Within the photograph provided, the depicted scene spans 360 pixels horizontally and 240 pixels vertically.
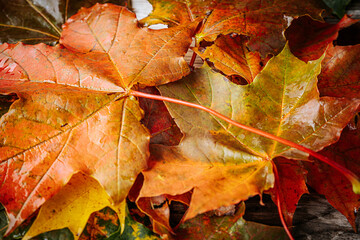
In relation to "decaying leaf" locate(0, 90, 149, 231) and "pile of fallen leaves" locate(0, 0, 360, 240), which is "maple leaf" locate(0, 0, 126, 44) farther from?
"decaying leaf" locate(0, 90, 149, 231)

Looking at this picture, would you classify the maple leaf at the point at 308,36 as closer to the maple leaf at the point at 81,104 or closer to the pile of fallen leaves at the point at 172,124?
the pile of fallen leaves at the point at 172,124

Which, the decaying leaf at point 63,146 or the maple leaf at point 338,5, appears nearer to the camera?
the decaying leaf at point 63,146

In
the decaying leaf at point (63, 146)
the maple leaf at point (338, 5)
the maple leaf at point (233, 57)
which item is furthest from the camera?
the maple leaf at point (338, 5)

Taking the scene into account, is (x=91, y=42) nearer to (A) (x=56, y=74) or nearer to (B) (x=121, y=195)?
(A) (x=56, y=74)

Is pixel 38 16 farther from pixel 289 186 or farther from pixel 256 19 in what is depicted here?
pixel 289 186

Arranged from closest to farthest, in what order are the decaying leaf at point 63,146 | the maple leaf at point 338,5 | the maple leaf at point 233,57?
1. the decaying leaf at point 63,146
2. the maple leaf at point 233,57
3. the maple leaf at point 338,5

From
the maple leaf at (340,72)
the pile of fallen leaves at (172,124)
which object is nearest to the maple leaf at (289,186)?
the pile of fallen leaves at (172,124)

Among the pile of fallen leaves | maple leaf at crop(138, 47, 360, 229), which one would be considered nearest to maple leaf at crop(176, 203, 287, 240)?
the pile of fallen leaves
